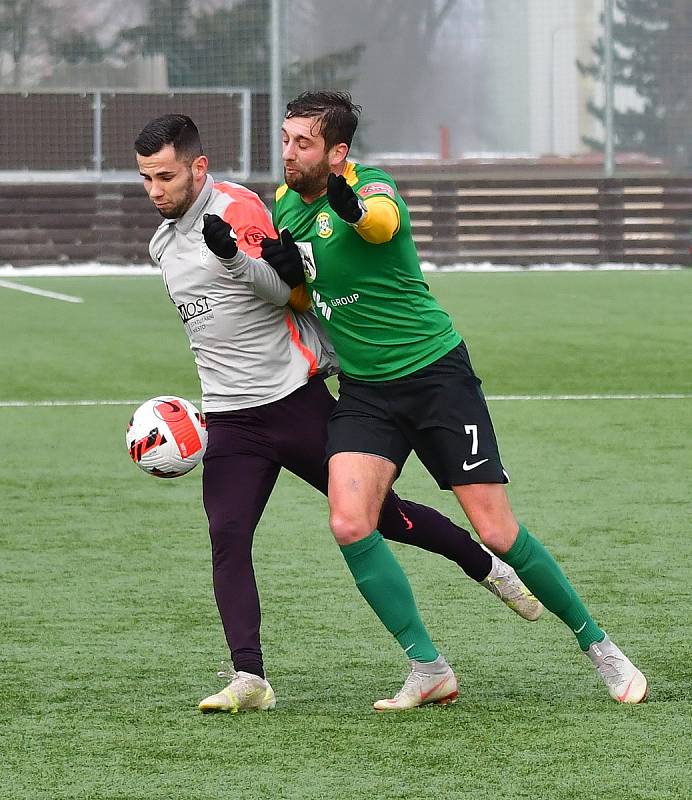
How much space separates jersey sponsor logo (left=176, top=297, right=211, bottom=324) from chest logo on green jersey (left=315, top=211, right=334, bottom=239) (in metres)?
0.41

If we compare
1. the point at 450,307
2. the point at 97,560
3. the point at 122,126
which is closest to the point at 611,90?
the point at 122,126

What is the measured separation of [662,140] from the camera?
2606 centimetres

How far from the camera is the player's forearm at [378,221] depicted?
447cm

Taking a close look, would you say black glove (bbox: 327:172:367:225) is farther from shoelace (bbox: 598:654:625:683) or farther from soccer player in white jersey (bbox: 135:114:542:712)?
shoelace (bbox: 598:654:625:683)

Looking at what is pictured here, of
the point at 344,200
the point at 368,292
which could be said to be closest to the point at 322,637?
the point at 368,292

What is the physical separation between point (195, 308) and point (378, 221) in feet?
2.29

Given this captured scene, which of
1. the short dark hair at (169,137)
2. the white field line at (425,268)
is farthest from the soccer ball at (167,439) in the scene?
the white field line at (425,268)

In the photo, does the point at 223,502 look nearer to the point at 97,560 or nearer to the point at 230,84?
the point at 97,560

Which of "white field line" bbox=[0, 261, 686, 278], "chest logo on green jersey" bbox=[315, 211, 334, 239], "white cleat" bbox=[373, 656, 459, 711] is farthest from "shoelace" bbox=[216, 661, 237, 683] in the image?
"white field line" bbox=[0, 261, 686, 278]

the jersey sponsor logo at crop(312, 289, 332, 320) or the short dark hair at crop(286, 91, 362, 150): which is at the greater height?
the short dark hair at crop(286, 91, 362, 150)

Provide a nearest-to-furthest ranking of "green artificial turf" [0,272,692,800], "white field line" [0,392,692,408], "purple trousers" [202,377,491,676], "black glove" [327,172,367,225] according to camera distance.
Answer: "green artificial turf" [0,272,692,800], "black glove" [327,172,367,225], "purple trousers" [202,377,491,676], "white field line" [0,392,692,408]

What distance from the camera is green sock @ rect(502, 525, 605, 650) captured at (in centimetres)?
470

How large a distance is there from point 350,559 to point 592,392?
7410 millimetres

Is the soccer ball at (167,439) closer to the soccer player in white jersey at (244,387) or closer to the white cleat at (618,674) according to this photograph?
the soccer player in white jersey at (244,387)
